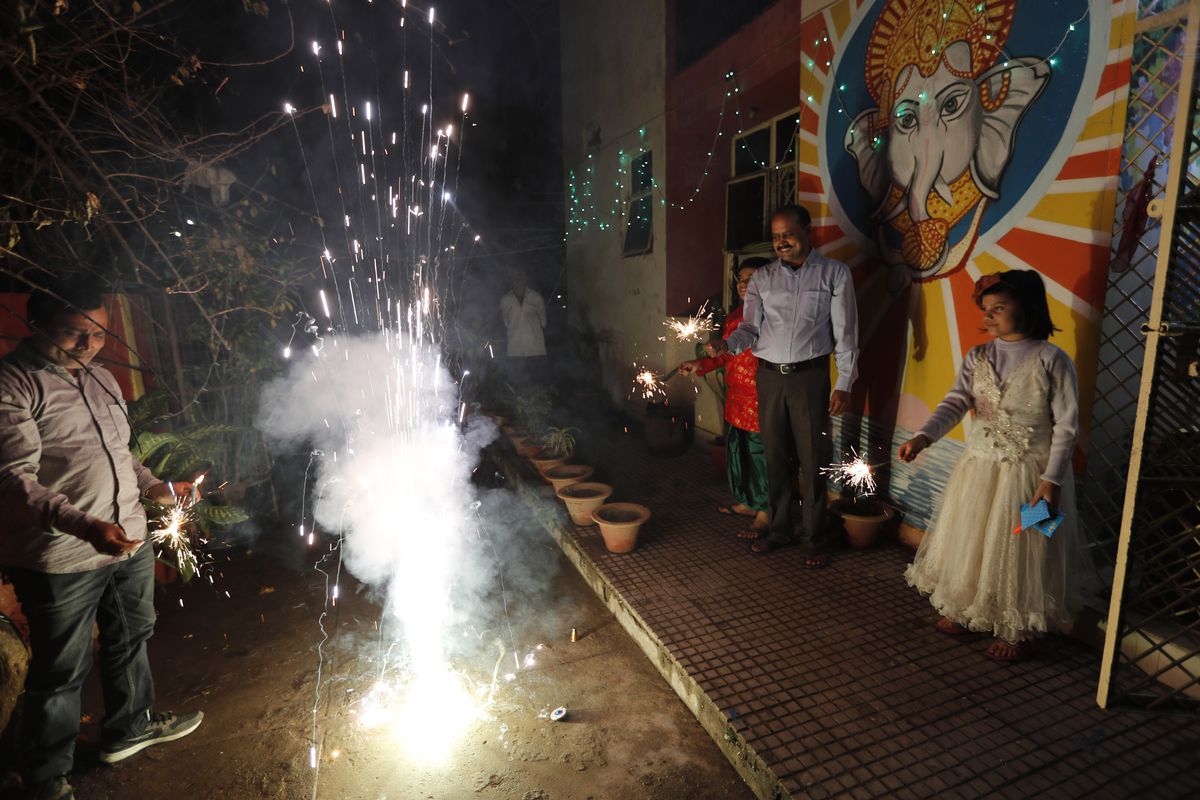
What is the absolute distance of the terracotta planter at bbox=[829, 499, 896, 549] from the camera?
4.97 meters

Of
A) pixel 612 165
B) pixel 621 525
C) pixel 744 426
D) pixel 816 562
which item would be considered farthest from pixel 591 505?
pixel 612 165

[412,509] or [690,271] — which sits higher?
[690,271]

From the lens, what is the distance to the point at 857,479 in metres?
5.17

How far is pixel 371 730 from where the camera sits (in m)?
3.65

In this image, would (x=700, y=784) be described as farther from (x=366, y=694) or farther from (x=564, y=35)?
(x=564, y=35)

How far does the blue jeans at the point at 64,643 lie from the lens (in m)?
Answer: 2.99

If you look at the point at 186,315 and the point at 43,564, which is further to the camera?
the point at 186,315

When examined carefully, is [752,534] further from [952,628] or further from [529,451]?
[529,451]

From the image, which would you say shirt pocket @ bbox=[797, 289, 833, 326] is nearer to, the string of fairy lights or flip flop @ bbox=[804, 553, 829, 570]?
the string of fairy lights

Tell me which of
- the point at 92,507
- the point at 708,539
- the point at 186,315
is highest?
the point at 186,315

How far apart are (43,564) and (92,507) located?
1.01 ft

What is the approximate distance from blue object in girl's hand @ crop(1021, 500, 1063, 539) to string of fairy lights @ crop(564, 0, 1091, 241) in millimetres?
2663

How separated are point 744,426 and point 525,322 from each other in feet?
21.4

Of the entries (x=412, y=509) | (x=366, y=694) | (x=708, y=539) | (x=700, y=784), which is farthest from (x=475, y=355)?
(x=700, y=784)
